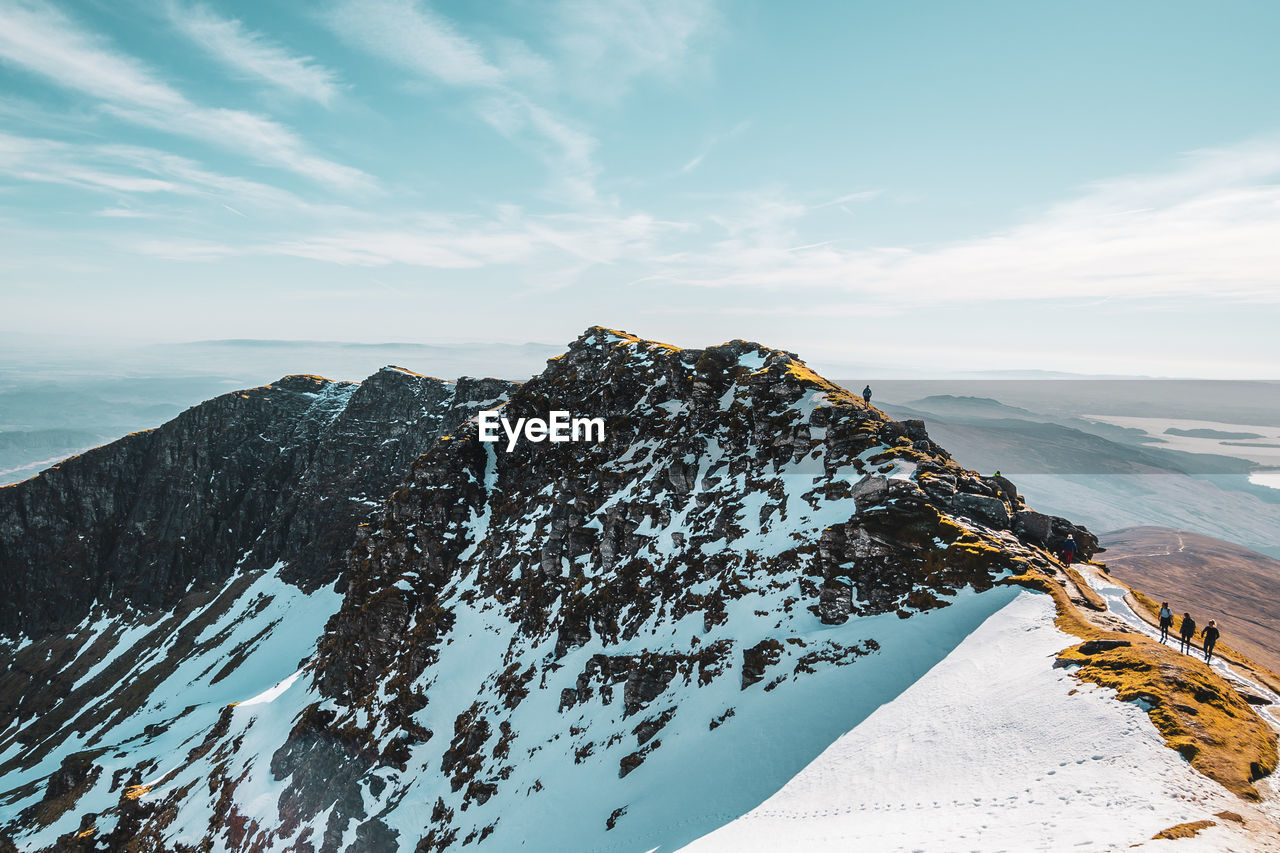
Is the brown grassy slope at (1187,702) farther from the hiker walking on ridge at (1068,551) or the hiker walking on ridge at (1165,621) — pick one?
the hiker walking on ridge at (1068,551)

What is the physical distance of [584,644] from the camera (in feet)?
178

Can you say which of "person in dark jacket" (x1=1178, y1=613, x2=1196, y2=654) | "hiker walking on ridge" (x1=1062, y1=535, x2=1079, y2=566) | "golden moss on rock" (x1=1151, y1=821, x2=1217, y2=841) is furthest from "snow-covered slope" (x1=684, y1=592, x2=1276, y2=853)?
"hiker walking on ridge" (x1=1062, y1=535, x2=1079, y2=566)

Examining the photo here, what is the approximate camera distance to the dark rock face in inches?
5699

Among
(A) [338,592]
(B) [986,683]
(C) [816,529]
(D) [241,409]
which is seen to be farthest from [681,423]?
(D) [241,409]

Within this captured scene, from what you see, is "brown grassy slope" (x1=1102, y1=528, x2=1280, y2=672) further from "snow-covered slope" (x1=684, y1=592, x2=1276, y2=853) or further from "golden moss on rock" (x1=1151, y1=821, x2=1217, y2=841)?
"golden moss on rock" (x1=1151, y1=821, x2=1217, y2=841)

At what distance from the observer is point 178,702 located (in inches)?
4294

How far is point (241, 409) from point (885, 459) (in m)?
187

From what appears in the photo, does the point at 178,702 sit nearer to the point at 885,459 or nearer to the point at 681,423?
the point at 681,423

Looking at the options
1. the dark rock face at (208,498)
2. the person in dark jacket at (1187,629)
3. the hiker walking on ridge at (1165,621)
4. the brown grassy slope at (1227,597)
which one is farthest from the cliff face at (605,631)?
the brown grassy slope at (1227,597)

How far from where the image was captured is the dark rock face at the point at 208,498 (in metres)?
145

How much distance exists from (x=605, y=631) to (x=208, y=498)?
160 metres

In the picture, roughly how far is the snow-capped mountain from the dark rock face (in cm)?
2600

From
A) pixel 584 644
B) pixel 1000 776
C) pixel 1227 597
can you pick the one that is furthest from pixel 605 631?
pixel 1227 597

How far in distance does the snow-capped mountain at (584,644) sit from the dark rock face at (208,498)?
1024 inches
